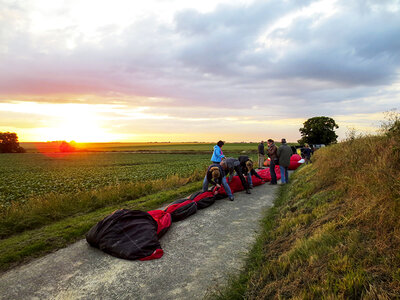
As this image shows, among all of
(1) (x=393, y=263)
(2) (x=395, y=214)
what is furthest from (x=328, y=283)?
(2) (x=395, y=214)

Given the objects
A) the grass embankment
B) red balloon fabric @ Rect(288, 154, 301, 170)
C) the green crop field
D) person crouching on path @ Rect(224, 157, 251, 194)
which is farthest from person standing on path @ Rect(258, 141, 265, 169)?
the grass embankment

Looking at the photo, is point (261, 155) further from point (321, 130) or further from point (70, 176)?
point (321, 130)

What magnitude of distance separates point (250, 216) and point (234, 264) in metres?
2.76

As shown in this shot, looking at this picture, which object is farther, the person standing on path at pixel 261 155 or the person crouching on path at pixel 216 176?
the person standing on path at pixel 261 155

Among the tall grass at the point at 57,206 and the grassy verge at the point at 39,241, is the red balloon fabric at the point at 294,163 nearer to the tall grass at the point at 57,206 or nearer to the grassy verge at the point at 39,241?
the tall grass at the point at 57,206

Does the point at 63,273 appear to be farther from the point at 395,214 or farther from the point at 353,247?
the point at 395,214

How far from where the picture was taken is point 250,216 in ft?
22.0

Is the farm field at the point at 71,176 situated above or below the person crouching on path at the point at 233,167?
below

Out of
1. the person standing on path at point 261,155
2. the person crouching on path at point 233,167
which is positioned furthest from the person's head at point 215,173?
the person standing on path at point 261,155

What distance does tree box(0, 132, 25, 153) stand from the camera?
269 feet

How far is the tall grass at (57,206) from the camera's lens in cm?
666

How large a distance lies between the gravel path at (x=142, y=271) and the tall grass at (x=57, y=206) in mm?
2704

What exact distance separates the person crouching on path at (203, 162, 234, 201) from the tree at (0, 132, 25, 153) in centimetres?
10151

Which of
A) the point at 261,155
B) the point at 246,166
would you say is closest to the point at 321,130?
the point at 261,155
